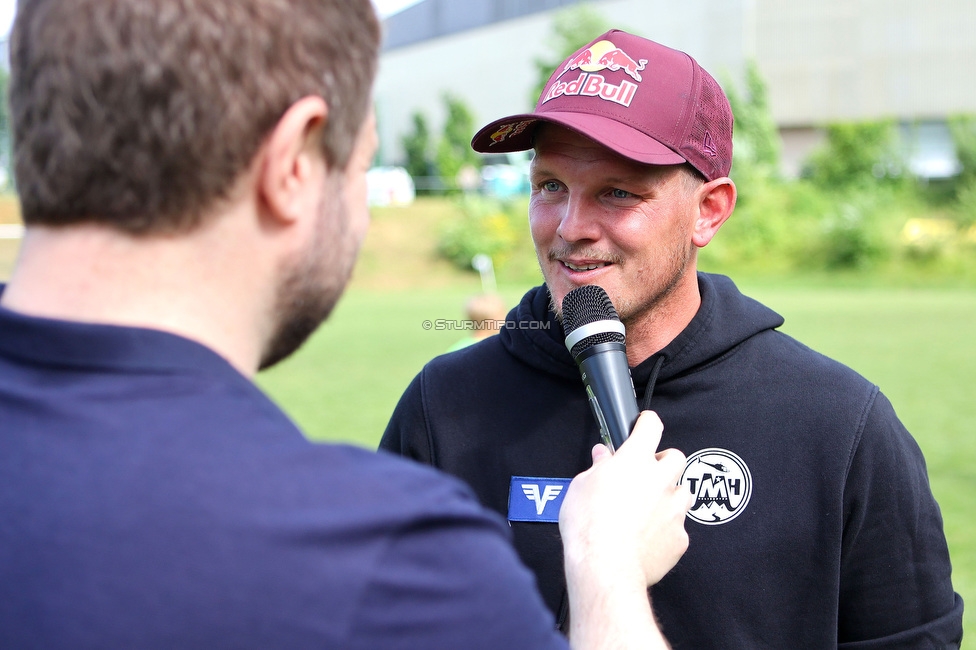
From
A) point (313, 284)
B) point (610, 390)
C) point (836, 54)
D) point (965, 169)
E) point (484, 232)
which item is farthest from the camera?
point (836, 54)

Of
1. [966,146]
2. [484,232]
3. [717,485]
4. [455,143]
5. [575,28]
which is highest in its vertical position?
[717,485]

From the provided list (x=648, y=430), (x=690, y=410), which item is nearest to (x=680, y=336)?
(x=690, y=410)

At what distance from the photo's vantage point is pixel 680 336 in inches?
98.4

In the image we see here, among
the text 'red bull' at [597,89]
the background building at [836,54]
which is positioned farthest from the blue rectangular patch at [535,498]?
the background building at [836,54]

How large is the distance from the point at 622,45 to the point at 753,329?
86 cm

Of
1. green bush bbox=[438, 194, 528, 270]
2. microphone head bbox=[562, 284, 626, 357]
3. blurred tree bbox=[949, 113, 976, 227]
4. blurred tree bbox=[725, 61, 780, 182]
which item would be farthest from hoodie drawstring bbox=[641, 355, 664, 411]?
blurred tree bbox=[725, 61, 780, 182]

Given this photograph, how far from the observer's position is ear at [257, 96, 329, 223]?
1176mm

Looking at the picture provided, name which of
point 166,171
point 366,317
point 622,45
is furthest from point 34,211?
point 366,317

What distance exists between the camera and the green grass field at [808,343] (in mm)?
9523

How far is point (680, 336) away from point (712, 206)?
0.41 metres

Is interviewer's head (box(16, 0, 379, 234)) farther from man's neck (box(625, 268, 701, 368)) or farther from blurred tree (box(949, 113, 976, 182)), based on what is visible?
blurred tree (box(949, 113, 976, 182))

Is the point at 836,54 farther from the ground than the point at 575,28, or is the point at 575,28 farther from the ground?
the point at 575,28

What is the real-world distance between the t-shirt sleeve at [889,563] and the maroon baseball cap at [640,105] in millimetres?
890

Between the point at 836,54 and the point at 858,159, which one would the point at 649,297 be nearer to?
the point at 858,159
